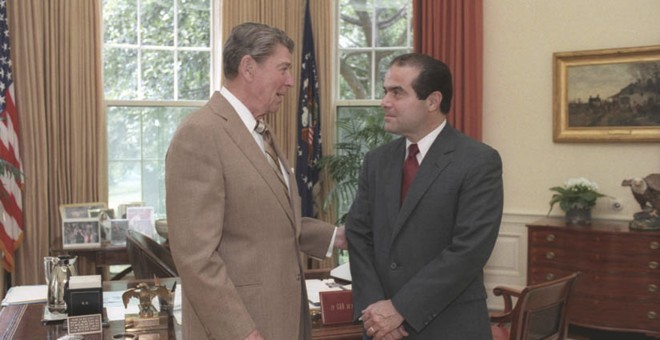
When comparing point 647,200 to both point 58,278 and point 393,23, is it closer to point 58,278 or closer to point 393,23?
point 393,23

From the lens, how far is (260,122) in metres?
2.24

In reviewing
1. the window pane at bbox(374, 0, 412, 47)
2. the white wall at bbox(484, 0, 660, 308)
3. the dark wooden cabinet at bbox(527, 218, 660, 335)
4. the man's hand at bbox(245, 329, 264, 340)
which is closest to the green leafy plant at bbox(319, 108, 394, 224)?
the window pane at bbox(374, 0, 412, 47)

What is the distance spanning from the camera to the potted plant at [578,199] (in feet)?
18.4

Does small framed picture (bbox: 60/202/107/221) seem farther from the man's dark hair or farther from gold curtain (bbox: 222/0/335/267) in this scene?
the man's dark hair

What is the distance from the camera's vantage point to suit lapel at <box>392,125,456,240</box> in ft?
7.65

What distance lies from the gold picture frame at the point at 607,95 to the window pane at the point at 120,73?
11.9 feet

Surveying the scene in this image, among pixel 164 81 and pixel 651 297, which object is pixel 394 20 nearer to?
pixel 164 81

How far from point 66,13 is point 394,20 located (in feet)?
9.55

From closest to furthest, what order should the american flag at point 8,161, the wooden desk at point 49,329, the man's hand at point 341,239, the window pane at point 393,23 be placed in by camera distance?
the wooden desk at point 49,329, the man's hand at point 341,239, the american flag at point 8,161, the window pane at point 393,23

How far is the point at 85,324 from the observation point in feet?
7.88

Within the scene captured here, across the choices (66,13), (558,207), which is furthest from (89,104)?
(558,207)

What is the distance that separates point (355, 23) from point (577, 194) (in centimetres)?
264

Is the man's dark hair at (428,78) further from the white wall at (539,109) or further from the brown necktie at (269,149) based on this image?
the white wall at (539,109)

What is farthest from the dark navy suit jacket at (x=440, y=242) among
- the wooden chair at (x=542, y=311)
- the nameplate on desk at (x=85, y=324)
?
the nameplate on desk at (x=85, y=324)
